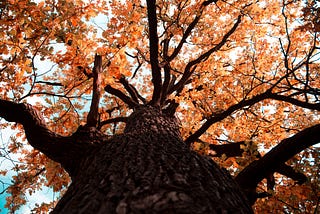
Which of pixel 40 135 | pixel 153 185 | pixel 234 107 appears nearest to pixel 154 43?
pixel 234 107

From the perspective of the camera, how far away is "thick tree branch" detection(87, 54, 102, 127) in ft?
10.7

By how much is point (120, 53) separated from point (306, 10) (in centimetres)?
226

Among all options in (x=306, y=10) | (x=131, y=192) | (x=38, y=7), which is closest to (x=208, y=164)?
(x=131, y=192)

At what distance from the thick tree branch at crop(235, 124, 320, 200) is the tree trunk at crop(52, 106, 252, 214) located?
0.73 ft

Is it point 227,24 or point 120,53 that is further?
point 227,24

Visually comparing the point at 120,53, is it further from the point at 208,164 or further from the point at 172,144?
the point at 208,164

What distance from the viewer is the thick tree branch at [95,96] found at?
326cm

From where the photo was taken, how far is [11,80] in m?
4.29

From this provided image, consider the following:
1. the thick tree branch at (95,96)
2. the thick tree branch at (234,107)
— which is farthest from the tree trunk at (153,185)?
the thick tree branch at (234,107)

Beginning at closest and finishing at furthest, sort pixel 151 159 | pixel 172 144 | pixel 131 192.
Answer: pixel 131 192
pixel 151 159
pixel 172 144

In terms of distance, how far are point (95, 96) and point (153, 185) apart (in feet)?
7.42

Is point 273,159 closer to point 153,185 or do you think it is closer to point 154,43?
point 153,185

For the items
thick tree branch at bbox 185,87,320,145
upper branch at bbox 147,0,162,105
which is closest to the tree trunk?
thick tree branch at bbox 185,87,320,145

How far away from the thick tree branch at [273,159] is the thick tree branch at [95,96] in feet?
6.73
